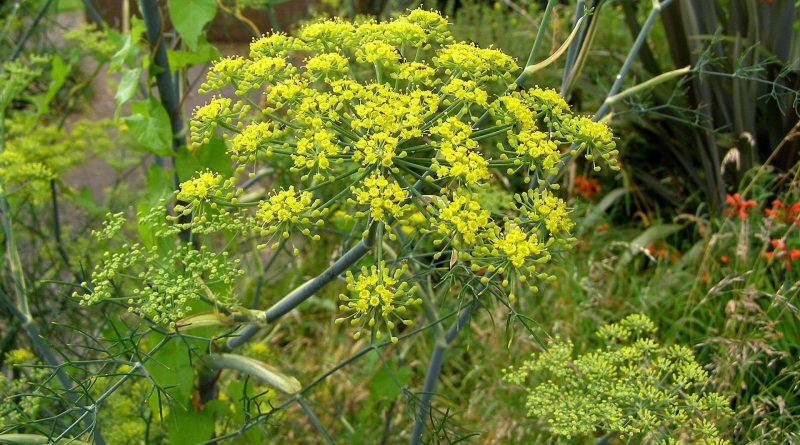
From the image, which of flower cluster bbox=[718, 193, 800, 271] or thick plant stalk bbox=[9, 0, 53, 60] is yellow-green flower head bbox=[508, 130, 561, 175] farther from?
thick plant stalk bbox=[9, 0, 53, 60]

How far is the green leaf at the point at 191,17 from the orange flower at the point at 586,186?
273 cm

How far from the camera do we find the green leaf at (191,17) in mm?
2279

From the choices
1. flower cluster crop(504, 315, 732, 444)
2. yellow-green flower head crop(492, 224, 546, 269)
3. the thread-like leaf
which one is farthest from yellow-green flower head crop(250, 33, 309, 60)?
the thread-like leaf

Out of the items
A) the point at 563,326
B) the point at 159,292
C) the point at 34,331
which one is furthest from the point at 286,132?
the point at 563,326

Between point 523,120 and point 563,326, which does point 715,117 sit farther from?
point 523,120

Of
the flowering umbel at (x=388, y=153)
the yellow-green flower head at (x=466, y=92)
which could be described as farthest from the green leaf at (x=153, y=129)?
the yellow-green flower head at (x=466, y=92)

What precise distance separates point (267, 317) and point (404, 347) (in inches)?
85.5

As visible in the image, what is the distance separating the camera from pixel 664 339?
3.48 metres

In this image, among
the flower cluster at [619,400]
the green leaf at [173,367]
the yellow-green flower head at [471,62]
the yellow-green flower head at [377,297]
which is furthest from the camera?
the green leaf at [173,367]

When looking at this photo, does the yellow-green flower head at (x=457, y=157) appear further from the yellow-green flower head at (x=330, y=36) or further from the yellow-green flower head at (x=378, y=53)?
the yellow-green flower head at (x=330, y=36)

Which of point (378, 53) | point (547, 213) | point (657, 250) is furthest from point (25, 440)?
point (657, 250)

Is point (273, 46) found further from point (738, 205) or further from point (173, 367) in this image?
point (738, 205)

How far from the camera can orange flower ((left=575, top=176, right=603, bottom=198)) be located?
464 centimetres

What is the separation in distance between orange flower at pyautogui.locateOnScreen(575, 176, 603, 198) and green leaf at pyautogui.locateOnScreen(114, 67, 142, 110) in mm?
2723
